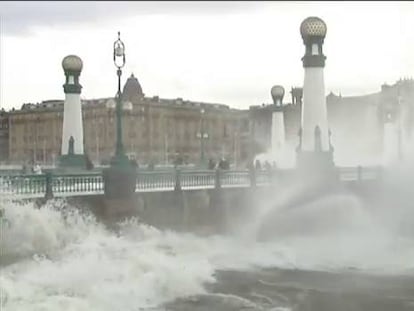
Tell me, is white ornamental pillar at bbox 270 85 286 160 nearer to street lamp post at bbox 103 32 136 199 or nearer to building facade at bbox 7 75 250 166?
building facade at bbox 7 75 250 166

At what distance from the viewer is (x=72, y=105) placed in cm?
3034

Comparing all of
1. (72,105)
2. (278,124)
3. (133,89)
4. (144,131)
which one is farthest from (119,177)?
(133,89)

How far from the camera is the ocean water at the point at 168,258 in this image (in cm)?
1446

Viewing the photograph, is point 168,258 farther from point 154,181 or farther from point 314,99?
point 314,99

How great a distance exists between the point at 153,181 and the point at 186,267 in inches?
200

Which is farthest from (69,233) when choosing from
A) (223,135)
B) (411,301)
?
(223,135)

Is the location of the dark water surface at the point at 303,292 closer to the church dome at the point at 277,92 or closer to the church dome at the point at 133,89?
the church dome at the point at 277,92

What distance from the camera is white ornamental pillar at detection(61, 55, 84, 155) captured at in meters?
30.3

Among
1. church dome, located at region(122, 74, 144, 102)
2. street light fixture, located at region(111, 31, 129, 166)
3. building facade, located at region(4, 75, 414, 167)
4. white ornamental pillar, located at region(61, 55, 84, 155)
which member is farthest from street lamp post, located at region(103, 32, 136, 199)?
church dome, located at region(122, 74, 144, 102)

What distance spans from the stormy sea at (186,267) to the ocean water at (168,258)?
0.03 m

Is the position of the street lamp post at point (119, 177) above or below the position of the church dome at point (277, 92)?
below

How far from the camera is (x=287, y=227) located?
84.3 ft

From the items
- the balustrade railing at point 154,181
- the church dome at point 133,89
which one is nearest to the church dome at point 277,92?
→ the balustrade railing at point 154,181

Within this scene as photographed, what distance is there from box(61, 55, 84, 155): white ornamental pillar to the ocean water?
931cm
